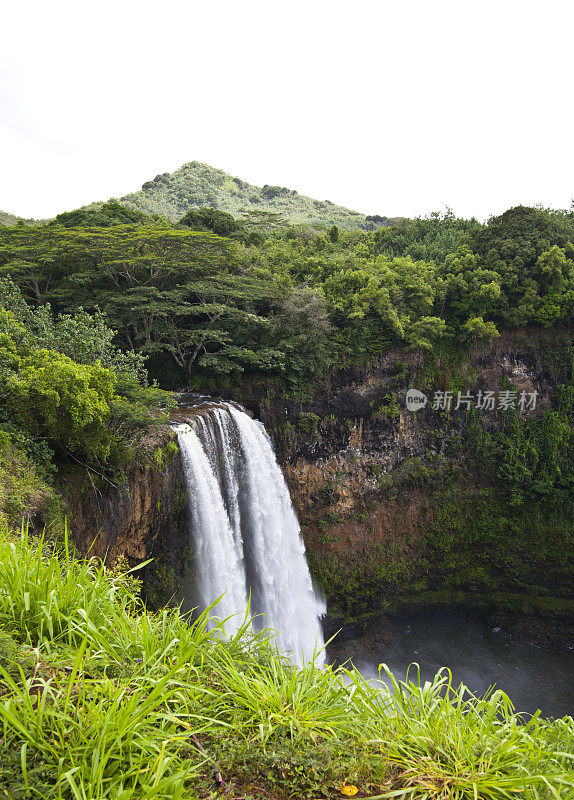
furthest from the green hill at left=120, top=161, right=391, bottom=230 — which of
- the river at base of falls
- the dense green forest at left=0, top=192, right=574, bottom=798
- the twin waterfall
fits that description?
the river at base of falls

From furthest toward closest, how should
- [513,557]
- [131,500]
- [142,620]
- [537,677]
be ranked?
1. [513,557]
2. [537,677]
3. [131,500]
4. [142,620]

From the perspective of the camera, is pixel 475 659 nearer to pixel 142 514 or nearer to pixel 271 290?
pixel 142 514

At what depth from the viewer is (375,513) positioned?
46.2 ft

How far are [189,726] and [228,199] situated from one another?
1701 inches

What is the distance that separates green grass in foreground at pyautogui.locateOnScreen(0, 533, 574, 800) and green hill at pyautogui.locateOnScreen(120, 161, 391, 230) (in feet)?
115

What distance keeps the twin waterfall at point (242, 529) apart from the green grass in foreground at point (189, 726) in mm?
5797

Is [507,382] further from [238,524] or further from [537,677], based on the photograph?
[238,524]

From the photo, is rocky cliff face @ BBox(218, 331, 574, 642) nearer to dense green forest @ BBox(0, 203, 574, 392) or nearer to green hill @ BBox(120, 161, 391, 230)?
dense green forest @ BBox(0, 203, 574, 392)

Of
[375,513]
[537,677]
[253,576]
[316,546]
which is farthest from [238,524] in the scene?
[537,677]

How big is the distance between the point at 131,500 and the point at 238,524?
2.57 metres

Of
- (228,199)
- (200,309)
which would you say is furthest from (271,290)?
(228,199)

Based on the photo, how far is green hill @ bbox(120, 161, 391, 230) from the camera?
35.7 metres

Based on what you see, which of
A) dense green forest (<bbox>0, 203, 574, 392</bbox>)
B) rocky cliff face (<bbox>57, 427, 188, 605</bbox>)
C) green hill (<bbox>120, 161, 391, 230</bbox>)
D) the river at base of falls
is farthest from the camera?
green hill (<bbox>120, 161, 391, 230</bbox>)

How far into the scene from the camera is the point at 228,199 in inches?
1561
